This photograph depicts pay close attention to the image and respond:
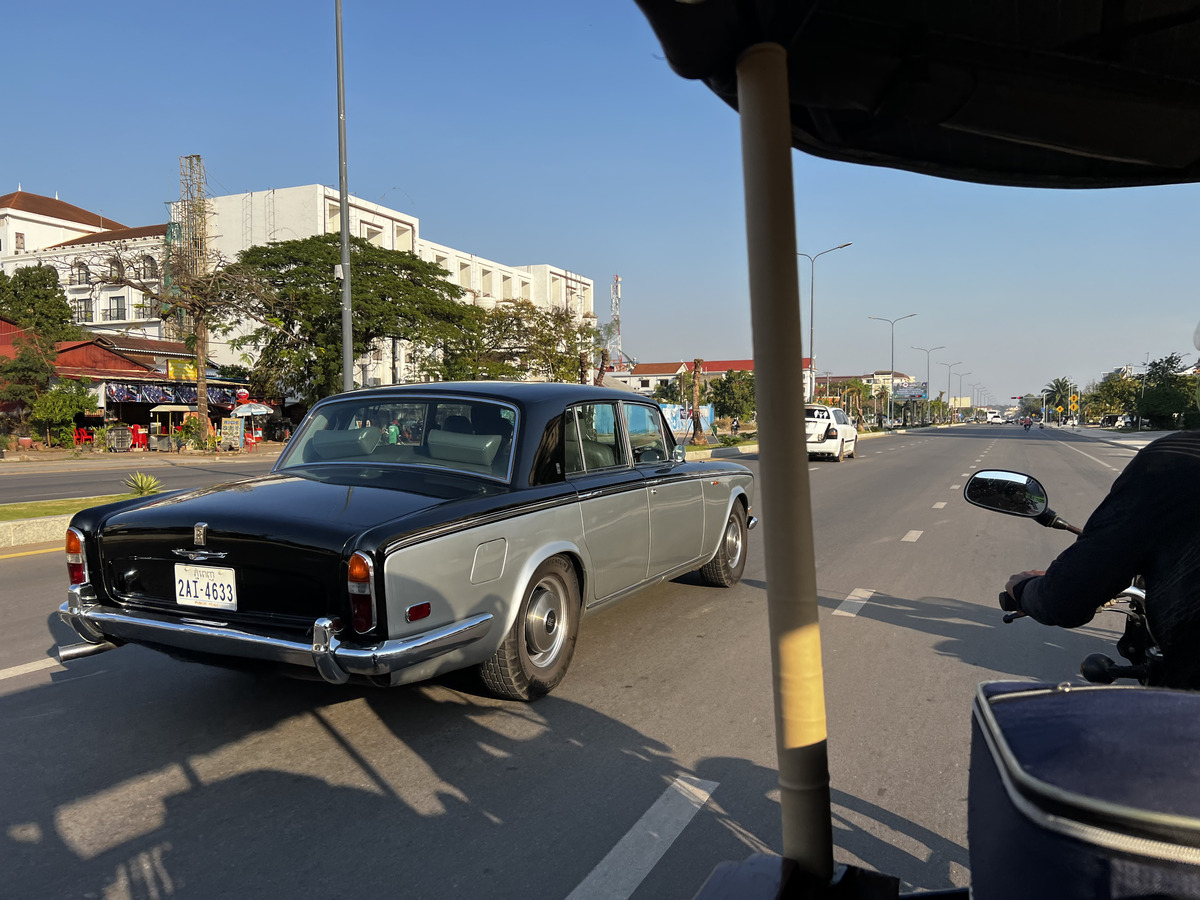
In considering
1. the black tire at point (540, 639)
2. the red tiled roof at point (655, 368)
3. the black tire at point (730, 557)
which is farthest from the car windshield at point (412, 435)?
the red tiled roof at point (655, 368)

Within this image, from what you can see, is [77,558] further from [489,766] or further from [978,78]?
[978,78]

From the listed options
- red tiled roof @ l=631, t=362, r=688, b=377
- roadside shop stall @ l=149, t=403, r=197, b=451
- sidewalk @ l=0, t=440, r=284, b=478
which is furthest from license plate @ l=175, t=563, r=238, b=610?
red tiled roof @ l=631, t=362, r=688, b=377

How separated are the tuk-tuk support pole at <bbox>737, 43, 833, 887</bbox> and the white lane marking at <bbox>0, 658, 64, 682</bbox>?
16.1ft

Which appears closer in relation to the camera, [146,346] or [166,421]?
[166,421]

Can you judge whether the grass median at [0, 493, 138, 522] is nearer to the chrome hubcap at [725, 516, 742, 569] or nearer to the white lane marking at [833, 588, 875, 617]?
the chrome hubcap at [725, 516, 742, 569]

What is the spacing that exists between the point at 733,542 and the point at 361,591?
4377mm

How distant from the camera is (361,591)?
3.41 m

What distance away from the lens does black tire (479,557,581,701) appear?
414 centimetres

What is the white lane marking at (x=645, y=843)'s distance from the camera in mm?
2666

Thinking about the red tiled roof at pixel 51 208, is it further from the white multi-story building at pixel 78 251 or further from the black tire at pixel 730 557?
the black tire at pixel 730 557

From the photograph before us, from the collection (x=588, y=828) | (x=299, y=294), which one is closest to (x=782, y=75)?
(x=588, y=828)

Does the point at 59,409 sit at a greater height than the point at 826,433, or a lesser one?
greater

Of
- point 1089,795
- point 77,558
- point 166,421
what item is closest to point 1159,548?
point 1089,795

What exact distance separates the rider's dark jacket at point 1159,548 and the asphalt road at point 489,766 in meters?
1.38
